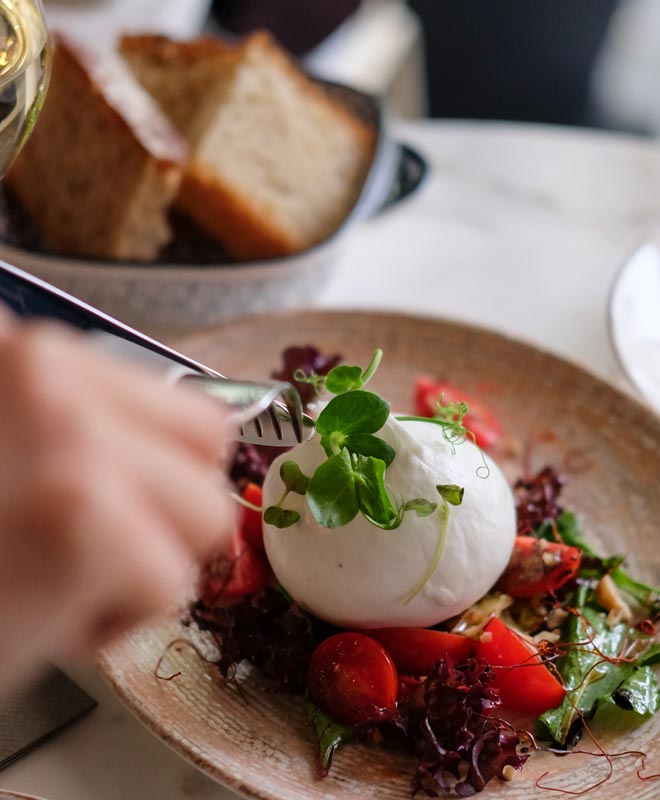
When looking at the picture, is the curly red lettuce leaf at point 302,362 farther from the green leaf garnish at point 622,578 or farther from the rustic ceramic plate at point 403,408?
the green leaf garnish at point 622,578

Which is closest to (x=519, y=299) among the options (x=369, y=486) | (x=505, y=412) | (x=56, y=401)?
(x=505, y=412)

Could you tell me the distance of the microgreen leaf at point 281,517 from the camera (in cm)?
71

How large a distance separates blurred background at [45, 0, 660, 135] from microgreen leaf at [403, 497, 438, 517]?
2.05 metres

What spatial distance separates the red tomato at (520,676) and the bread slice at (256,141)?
70 centimetres

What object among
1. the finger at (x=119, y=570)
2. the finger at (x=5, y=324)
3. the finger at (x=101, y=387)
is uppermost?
the finger at (x=5, y=324)

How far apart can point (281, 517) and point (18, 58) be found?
37 centimetres

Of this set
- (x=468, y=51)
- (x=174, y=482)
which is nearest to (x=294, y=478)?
(x=174, y=482)

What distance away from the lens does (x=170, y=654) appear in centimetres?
72

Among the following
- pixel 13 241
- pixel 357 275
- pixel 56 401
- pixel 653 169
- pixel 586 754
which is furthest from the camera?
pixel 653 169

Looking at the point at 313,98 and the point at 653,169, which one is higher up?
the point at 313,98

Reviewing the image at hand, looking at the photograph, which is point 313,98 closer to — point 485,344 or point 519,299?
point 519,299

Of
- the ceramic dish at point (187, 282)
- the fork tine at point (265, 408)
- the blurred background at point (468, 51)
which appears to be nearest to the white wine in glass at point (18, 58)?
the fork tine at point (265, 408)

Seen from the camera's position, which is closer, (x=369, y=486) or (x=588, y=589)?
(x=369, y=486)

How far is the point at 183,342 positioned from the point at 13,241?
382mm
